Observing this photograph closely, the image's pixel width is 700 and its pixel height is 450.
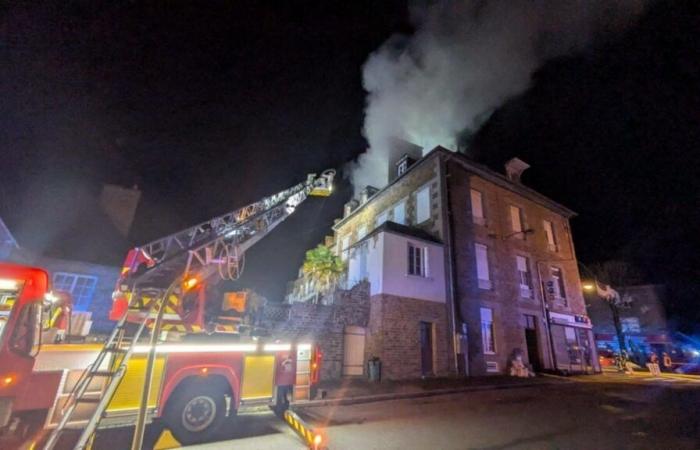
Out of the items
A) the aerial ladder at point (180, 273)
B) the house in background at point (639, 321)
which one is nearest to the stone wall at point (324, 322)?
the aerial ladder at point (180, 273)

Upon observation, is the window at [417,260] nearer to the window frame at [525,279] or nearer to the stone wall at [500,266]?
the stone wall at [500,266]

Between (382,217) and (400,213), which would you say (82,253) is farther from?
(400,213)

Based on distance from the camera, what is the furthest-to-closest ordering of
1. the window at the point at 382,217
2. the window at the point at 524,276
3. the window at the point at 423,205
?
the window at the point at 382,217 < the window at the point at 524,276 < the window at the point at 423,205

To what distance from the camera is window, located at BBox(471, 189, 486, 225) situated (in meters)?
16.9

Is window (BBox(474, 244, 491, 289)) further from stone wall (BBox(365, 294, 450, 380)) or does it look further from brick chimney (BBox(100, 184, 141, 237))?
brick chimney (BBox(100, 184, 141, 237))

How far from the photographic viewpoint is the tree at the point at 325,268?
16766mm

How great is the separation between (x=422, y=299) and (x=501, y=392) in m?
4.74

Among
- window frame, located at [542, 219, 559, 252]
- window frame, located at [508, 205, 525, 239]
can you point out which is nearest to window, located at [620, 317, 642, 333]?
window frame, located at [542, 219, 559, 252]

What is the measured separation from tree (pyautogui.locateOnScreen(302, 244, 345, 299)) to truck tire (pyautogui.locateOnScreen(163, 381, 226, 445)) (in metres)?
11.5

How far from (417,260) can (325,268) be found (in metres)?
5.25

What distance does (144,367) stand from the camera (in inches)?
185

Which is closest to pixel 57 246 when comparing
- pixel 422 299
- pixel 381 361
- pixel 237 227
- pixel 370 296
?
pixel 237 227

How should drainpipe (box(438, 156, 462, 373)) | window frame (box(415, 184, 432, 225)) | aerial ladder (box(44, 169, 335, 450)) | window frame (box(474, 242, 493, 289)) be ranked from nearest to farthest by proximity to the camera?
aerial ladder (box(44, 169, 335, 450)), drainpipe (box(438, 156, 462, 373)), window frame (box(474, 242, 493, 289)), window frame (box(415, 184, 432, 225))

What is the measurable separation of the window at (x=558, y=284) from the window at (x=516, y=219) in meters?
3.77
